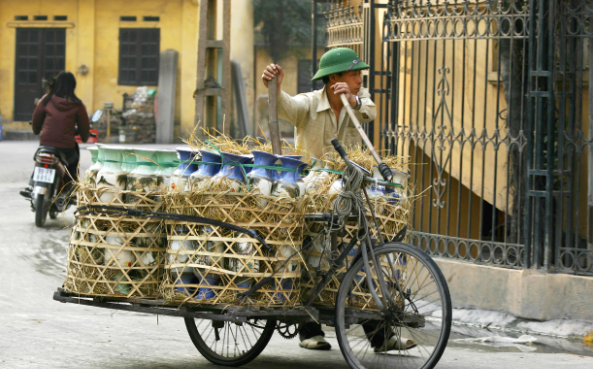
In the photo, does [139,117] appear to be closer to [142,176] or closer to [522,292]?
[522,292]

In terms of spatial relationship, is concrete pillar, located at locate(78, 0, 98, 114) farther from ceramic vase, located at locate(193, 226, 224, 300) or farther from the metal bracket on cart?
ceramic vase, located at locate(193, 226, 224, 300)

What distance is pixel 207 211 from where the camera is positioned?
445 cm

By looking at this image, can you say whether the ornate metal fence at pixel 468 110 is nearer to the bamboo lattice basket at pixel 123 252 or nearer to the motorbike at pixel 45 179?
the bamboo lattice basket at pixel 123 252

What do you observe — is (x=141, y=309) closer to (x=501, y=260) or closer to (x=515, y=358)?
(x=515, y=358)

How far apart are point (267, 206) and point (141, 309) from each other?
2.89 ft

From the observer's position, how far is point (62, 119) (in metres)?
10.3

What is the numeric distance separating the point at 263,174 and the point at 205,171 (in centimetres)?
32

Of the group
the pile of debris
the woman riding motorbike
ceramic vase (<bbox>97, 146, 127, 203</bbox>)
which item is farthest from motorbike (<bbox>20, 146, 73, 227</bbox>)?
the pile of debris

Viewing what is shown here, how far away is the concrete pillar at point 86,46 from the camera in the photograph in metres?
28.1

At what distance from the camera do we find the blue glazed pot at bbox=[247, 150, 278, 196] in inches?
174

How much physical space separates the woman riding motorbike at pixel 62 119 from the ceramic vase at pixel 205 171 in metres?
6.21

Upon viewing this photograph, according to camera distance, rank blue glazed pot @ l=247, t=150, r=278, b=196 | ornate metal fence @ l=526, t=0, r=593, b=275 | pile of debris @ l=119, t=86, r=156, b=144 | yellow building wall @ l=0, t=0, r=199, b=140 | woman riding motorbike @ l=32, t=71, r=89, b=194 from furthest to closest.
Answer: yellow building wall @ l=0, t=0, r=199, b=140 → pile of debris @ l=119, t=86, r=156, b=144 → woman riding motorbike @ l=32, t=71, r=89, b=194 → ornate metal fence @ l=526, t=0, r=593, b=275 → blue glazed pot @ l=247, t=150, r=278, b=196

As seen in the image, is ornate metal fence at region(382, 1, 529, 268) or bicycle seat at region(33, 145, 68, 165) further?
bicycle seat at region(33, 145, 68, 165)

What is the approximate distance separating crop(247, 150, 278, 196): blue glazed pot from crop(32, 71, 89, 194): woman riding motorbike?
6.38m
